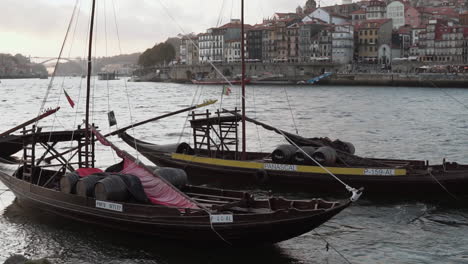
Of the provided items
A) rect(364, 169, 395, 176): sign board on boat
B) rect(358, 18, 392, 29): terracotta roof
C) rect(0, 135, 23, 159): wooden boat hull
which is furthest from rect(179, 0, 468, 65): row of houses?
rect(364, 169, 395, 176): sign board on boat

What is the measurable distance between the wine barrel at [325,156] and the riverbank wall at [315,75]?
61.1 m

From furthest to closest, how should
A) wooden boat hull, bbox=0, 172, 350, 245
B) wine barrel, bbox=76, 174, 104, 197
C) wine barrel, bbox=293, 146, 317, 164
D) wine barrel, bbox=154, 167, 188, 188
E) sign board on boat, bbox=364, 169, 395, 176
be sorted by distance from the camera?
wine barrel, bbox=293, 146, 317, 164 → sign board on boat, bbox=364, 169, 395, 176 → wine barrel, bbox=154, 167, 188, 188 → wine barrel, bbox=76, 174, 104, 197 → wooden boat hull, bbox=0, 172, 350, 245

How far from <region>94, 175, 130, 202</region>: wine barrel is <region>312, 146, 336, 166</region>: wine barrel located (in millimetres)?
7342

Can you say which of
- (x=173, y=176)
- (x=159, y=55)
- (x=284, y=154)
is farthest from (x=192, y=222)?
(x=159, y=55)

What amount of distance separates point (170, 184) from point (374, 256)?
457 centimetres

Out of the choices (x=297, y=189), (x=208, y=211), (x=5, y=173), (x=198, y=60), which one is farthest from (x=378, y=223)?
(x=198, y=60)

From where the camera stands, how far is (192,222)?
45.0ft

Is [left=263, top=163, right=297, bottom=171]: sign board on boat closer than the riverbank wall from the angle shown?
Yes

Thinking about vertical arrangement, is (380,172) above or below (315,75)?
below

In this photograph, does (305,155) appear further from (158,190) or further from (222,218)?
(222,218)

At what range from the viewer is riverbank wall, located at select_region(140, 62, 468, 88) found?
298ft

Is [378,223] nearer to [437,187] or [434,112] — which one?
[437,187]

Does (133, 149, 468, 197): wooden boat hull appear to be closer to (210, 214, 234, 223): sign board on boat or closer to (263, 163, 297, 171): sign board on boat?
(263, 163, 297, 171): sign board on boat

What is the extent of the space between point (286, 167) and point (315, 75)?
89550mm
